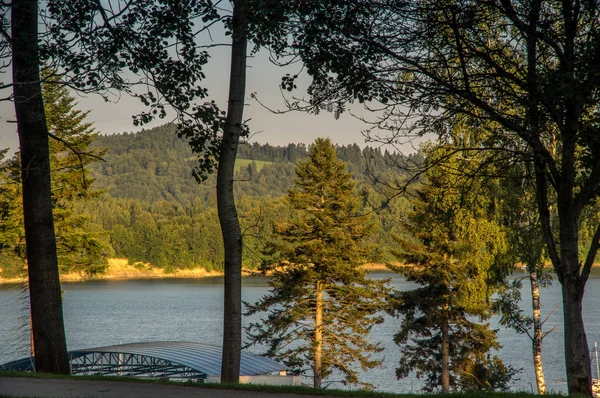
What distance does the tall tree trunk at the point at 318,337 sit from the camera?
27.2 m

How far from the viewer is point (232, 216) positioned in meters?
10.5

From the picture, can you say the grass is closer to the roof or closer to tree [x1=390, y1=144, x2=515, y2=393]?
the roof

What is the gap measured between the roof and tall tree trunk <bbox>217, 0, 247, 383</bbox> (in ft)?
43.2

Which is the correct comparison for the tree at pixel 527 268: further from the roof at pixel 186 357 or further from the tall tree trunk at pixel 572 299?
the tall tree trunk at pixel 572 299

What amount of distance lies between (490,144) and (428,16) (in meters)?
1.84

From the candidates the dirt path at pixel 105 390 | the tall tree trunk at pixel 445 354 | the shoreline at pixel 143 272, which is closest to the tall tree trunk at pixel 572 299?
the dirt path at pixel 105 390

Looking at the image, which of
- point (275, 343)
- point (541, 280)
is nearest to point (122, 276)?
point (275, 343)

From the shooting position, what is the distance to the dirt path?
873 centimetres

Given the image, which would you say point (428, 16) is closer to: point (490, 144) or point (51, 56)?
point (490, 144)

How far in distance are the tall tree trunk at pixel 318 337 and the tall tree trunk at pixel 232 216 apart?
16.7 m

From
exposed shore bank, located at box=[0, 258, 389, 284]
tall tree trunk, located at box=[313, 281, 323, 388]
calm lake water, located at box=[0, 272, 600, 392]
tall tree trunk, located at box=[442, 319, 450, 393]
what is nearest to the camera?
tall tree trunk, located at box=[442, 319, 450, 393]

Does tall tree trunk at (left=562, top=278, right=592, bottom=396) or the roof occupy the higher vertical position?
tall tree trunk at (left=562, top=278, right=592, bottom=396)

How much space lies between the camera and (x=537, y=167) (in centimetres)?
839

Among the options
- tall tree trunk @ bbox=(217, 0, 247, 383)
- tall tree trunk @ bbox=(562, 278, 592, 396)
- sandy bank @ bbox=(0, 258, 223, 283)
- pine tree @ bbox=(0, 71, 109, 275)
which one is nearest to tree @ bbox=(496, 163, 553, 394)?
tall tree trunk @ bbox=(217, 0, 247, 383)
